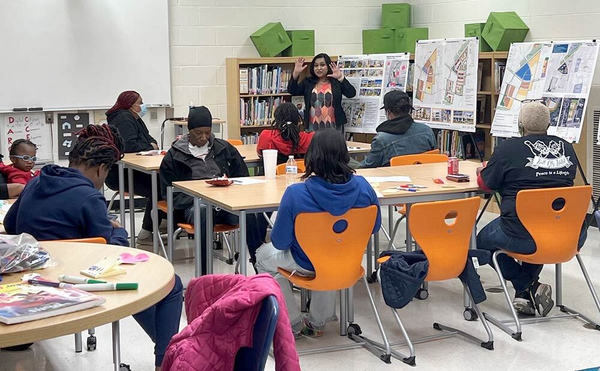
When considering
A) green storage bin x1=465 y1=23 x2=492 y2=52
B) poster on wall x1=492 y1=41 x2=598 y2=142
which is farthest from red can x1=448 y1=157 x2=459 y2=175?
green storage bin x1=465 y1=23 x2=492 y2=52

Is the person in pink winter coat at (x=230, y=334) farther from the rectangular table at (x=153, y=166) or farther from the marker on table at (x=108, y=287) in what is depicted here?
the rectangular table at (x=153, y=166)

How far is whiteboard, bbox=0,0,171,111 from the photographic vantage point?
775cm

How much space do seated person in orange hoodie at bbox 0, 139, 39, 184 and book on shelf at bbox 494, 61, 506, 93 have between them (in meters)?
4.34

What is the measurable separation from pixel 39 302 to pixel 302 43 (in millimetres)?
6853

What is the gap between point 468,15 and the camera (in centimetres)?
852

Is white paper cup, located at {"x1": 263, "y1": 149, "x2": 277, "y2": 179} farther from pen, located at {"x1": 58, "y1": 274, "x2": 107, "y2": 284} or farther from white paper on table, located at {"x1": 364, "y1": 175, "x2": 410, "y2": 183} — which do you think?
pen, located at {"x1": 58, "y1": 274, "x2": 107, "y2": 284}

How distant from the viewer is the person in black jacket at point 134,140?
6.59m

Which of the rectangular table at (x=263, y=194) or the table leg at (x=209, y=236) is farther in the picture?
the table leg at (x=209, y=236)

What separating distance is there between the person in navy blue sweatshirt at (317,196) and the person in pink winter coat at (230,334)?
1710 mm

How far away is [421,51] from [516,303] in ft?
13.2

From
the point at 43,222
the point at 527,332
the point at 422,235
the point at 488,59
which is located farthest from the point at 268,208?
the point at 488,59

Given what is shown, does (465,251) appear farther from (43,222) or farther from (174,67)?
(174,67)

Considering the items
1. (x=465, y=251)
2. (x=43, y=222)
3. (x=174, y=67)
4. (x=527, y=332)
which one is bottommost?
(x=527, y=332)

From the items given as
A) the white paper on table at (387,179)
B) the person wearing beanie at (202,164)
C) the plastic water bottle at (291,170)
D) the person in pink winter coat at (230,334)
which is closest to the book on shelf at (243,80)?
the person wearing beanie at (202,164)
